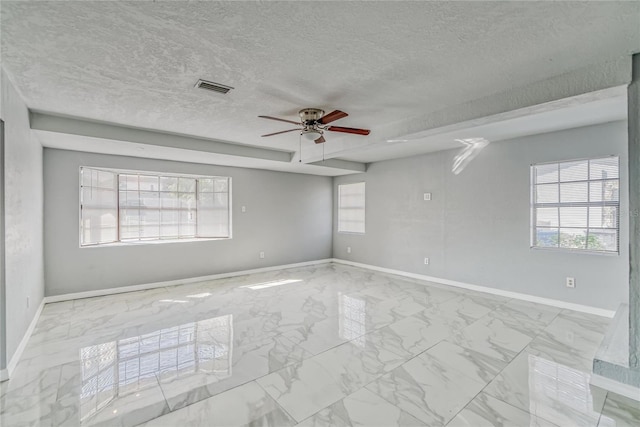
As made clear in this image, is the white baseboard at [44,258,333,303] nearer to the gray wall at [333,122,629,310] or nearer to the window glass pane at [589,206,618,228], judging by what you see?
the gray wall at [333,122,629,310]

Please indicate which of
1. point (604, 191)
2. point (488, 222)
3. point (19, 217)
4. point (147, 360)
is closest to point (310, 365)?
point (147, 360)

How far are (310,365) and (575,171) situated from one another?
420 cm

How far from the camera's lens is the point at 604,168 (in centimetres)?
373

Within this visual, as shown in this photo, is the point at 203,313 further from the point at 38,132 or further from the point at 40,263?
the point at 38,132

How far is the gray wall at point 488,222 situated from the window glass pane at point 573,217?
0.37m

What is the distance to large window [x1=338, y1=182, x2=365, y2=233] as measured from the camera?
22.6 ft

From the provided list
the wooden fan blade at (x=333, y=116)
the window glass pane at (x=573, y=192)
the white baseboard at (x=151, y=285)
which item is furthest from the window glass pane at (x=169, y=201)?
the window glass pane at (x=573, y=192)

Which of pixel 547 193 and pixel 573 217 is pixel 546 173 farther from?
pixel 573 217

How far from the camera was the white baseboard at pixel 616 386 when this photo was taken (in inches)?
83.4

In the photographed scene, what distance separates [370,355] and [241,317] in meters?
1.73

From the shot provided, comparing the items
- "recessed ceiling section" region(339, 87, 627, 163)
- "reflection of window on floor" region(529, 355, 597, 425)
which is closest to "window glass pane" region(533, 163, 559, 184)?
"recessed ceiling section" region(339, 87, 627, 163)

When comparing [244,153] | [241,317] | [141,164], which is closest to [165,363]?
[241,317]

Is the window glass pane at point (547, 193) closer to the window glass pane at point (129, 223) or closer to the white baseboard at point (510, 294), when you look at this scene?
the white baseboard at point (510, 294)

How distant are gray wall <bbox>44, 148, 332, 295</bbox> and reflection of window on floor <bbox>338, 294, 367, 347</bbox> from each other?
97.7 inches
